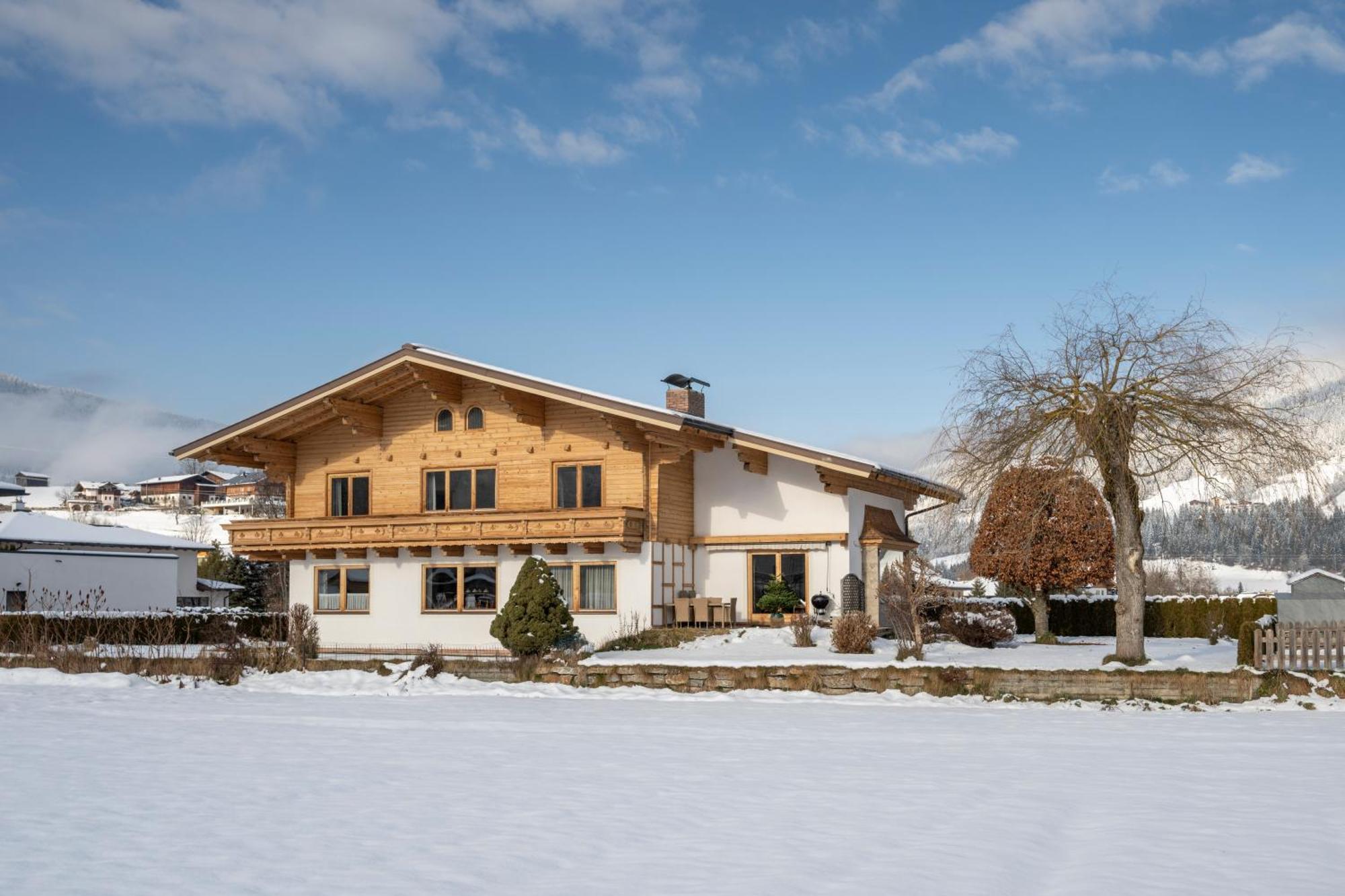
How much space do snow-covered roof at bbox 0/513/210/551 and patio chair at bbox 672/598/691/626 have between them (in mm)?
22648

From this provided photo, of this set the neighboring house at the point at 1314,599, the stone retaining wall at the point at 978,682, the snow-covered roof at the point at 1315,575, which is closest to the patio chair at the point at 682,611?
the stone retaining wall at the point at 978,682

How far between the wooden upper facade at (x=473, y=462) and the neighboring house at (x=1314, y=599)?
761 centimetres

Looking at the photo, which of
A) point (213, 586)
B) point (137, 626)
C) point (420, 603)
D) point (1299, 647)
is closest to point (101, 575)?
point (137, 626)

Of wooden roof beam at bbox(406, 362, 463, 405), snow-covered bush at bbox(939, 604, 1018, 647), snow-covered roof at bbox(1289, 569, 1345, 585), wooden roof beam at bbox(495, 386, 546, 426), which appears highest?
wooden roof beam at bbox(406, 362, 463, 405)

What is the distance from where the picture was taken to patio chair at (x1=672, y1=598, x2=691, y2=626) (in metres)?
27.9

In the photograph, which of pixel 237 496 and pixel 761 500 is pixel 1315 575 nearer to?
pixel 761 500

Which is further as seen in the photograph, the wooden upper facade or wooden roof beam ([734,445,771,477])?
wooden roof beam ([734,445,771,477])

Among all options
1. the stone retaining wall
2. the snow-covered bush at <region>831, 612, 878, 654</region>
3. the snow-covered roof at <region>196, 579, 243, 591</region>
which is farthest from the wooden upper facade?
the snow-covered roof at <region>196, 579, 243, 591</region>

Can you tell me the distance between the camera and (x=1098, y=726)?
14.8 meters

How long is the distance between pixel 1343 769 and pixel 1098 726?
162 inches

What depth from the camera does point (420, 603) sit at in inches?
1185

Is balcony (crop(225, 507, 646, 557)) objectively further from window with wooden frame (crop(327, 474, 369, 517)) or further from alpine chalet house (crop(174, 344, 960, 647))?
window with wooden frame (crop(327, 474, 369, 517))

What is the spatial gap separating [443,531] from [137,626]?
9.60 meters

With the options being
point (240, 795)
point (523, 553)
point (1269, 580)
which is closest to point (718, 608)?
point (523, 553)
